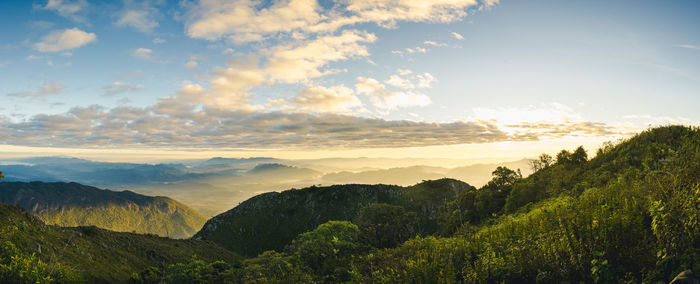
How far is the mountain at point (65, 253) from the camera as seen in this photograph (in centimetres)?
2166

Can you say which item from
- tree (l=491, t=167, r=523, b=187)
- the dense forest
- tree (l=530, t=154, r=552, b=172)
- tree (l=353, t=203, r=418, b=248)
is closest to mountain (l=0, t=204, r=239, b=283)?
the dense forest

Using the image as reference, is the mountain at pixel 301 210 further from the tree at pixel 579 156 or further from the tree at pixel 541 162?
the tree at pixel 579 156

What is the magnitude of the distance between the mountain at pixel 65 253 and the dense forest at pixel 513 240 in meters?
0.28

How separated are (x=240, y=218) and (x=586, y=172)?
178 metres

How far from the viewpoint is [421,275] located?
37.4 feet

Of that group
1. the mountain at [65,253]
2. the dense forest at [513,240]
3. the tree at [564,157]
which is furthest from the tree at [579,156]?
the mountain at [65,253]

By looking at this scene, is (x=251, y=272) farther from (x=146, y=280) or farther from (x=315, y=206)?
(x=315, y=206)

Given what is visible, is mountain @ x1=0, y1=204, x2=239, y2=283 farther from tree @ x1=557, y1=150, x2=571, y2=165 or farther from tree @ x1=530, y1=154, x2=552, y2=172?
tree @ x1=530, y1=154, x2=552, y2=172

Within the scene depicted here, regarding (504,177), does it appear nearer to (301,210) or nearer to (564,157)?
(564,157)

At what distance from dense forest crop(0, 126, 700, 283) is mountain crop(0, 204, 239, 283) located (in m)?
0.28

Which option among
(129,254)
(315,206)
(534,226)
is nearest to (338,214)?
(315,206)

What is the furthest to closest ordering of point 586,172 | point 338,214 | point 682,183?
1. point 338,214
2. point 586,172
3. point 682,183

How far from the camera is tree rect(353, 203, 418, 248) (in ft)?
177

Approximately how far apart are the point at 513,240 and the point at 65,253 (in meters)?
57.9
